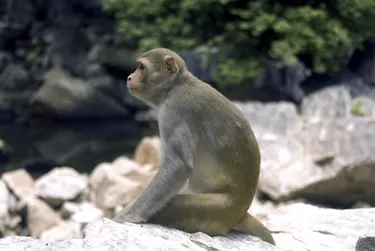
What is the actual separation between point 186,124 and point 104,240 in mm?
765

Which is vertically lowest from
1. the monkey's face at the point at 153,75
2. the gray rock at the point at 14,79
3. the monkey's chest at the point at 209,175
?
the gray rock at the point at 14,79

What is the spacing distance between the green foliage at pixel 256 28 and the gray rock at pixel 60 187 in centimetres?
296

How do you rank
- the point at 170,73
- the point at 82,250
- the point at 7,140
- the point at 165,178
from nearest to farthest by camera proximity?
the point at 82,250
the point at 165,178
the point at 170,73
the point at 7,140

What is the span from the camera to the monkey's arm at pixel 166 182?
9.27 feet

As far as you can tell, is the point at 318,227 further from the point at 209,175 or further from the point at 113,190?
the point at 113,190

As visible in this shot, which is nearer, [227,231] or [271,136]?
[227,231]

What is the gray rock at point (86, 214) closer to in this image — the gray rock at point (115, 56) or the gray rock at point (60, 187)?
the gray rock at point (60, 187)

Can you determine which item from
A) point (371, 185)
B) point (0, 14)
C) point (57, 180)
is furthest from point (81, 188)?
point (0, 14)

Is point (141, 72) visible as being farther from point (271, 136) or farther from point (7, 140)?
point (7, 140)

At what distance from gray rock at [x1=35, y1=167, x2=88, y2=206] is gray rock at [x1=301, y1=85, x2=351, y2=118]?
3813 millimetres

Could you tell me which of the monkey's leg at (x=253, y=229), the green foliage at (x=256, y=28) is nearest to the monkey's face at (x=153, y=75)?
the monkey's leg at (x=253, y=229)

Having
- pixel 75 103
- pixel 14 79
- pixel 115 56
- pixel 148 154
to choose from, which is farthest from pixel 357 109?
pixel 14 79

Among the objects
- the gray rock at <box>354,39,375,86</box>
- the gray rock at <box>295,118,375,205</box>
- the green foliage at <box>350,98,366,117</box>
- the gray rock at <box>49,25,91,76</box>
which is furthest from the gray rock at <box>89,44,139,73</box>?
the gray rock at <box>295,118,375,205</box>

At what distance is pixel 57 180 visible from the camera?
27.6 ft
